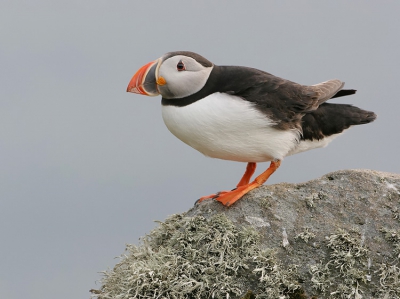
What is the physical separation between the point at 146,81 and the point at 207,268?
1.77 m

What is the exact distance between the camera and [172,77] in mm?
5117

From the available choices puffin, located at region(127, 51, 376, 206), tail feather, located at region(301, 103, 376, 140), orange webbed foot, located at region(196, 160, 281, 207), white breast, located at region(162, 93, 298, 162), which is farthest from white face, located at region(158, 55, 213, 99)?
tail feather, located at region(301, 103, 376, 140)

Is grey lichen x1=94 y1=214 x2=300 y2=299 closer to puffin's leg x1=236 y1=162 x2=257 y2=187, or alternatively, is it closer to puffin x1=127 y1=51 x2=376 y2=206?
puffin x1=127 y1=51 x2=376 y2=206

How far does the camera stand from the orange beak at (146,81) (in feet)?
16.9

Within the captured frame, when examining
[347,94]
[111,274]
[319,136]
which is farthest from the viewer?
[347,94]

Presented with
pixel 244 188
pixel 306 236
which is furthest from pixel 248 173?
pixel 306 236

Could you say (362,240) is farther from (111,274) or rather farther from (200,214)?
(111,274)

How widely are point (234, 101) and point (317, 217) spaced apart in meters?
1.29

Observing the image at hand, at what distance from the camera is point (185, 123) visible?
5117mm

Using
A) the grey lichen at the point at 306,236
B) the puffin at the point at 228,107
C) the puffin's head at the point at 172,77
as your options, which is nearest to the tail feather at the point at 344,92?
the puffin at the point at 228,107

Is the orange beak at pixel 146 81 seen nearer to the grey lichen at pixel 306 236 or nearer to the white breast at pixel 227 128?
the white breast at pixel 227 128

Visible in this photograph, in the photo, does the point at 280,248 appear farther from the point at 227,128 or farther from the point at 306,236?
the point at 227,128

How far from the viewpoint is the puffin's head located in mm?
5125

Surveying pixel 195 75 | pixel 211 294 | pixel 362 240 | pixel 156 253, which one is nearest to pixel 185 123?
pixel 195 75
